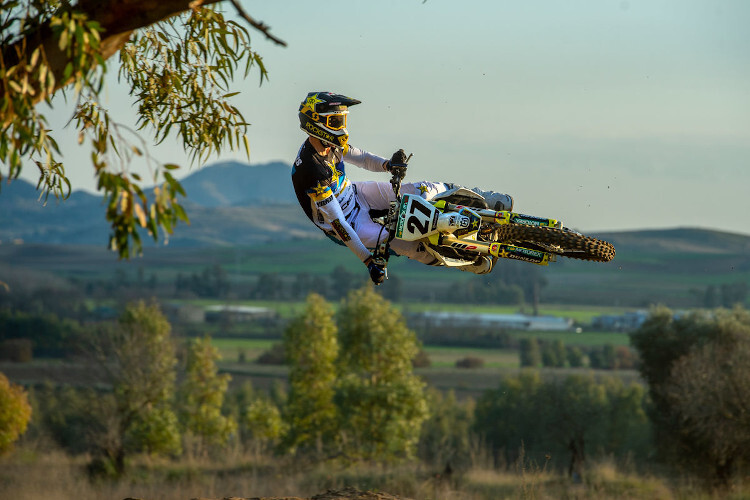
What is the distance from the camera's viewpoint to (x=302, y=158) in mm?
11203

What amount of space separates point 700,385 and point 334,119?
1486 inches

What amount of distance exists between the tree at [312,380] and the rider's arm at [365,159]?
62.4 m

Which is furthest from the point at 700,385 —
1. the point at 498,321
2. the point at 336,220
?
the point at 498,321

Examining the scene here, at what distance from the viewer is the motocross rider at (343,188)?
1102 centimetres

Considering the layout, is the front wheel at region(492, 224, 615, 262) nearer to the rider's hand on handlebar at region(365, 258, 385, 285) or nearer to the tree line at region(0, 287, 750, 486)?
the rider's hand on handlebar at region(365, 258, 385, 285)

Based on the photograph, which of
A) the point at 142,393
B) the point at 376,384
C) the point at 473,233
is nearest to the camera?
the point at 473,233

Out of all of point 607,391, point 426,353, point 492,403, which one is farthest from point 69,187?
point 426,353

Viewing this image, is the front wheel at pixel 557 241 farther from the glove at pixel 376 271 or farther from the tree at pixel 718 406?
the tree at pixel 718 406

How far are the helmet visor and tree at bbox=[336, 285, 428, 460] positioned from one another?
55769 mm

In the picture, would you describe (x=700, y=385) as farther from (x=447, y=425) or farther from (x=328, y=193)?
(x=447, y=425)

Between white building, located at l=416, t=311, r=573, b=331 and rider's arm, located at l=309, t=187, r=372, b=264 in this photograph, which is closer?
rider's arm, located at l=309, t=187, r=372, b=264

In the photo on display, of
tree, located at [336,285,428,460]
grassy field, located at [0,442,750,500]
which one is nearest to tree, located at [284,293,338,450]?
tree, located at [336,285,428,460]

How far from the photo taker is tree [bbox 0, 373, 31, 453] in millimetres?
55281

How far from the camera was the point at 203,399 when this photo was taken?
8306 centimetres
